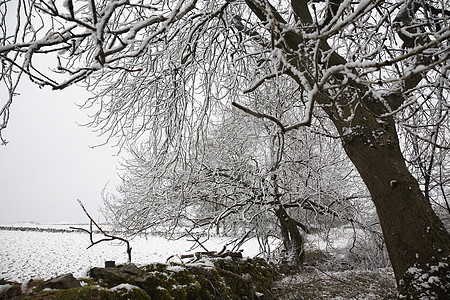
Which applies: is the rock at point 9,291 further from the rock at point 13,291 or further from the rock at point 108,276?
the rock at point 108,276

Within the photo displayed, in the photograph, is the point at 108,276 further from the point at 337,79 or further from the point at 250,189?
the point at 250,189

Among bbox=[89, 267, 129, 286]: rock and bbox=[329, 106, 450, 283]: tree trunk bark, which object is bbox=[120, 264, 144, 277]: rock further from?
bbox=[329, 106, 450, 283]: tree trunk bark

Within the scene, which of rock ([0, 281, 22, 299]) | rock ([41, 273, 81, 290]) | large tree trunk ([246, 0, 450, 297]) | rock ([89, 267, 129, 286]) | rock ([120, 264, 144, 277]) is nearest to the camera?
rock ([0, 281, 22, 299])

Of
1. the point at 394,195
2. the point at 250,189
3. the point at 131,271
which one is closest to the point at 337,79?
the point at 394,195

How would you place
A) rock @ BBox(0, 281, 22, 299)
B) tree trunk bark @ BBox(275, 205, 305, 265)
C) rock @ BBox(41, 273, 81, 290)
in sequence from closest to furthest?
rock @ BBox(0, 281, 22, 299)
rock @ BBox(41, 273, 81, 290)
tree trunk bark @ BBox(275, 205, 305, 265)

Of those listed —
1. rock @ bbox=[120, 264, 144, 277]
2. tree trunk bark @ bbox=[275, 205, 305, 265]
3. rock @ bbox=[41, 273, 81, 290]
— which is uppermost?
rock @ bbox=[41, 273, 81, 290]

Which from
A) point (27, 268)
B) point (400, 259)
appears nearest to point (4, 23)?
point (400, 259)

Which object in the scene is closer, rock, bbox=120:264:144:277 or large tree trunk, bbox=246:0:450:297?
rock, bbox=120:264:144:277

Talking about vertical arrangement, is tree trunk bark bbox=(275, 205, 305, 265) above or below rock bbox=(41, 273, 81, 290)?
below

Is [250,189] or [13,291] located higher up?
[250,189]

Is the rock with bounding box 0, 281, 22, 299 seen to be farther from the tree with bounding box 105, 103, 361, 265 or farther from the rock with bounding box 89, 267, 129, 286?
the tree with bounding box 105, 103, 361, 265

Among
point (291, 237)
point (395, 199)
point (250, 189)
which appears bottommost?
point (291, 237)

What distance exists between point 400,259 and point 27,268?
36.0ft

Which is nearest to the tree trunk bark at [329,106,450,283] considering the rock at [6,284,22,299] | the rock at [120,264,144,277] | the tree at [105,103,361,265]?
the rock at [120,264,144,277]
